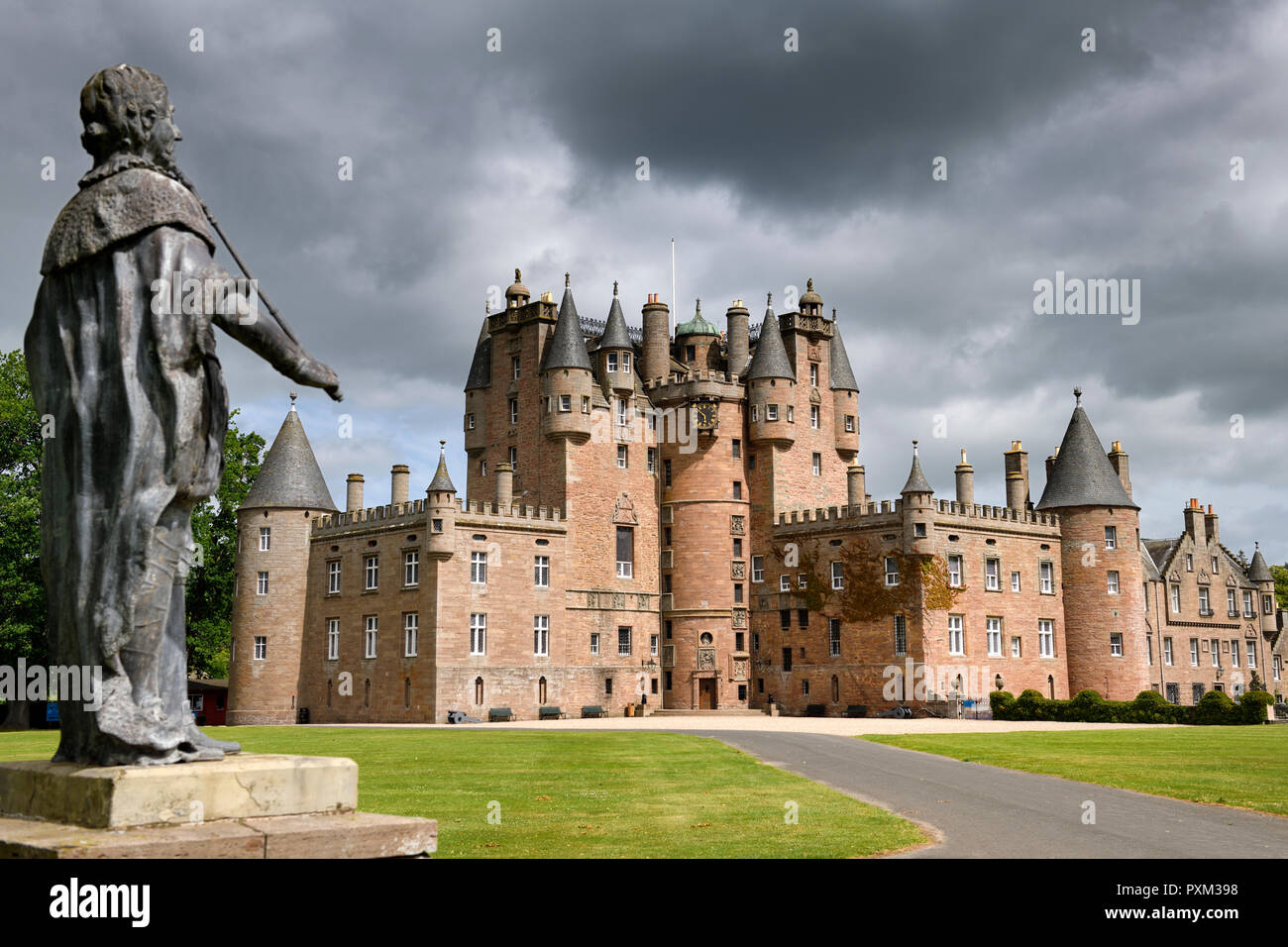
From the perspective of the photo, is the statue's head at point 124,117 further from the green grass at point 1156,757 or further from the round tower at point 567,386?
the round tower at point 567,386

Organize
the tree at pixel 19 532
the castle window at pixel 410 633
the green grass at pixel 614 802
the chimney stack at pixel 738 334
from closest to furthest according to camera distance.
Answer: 1. the green grass at pixel 614 802
2. the tree at pixel 19 532
3. the castle window at pixel 410 633
4. the chimney stack at pixel 738 334

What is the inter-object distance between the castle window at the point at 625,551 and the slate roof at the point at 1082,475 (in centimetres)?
2132

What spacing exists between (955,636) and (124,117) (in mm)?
56574

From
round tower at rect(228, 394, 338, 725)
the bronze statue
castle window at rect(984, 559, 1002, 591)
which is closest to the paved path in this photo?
the bronze statue

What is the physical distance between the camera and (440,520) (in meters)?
56.4

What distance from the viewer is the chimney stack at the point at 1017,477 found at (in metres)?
66.3

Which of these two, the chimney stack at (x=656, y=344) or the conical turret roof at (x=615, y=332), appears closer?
the conical turret roof at (x=615, y=332)

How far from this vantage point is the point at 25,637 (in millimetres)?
51531

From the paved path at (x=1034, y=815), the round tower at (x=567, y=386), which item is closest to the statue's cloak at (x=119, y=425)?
the paved path at (x=1034, y=815)

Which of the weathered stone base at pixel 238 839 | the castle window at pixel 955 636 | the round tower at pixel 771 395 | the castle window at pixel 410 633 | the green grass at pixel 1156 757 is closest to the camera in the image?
the weathered stone base at pixel 238 839

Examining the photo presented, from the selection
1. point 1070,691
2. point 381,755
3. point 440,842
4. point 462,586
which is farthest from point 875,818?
point 1070,691
